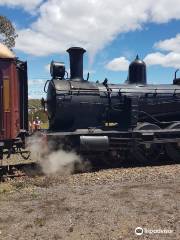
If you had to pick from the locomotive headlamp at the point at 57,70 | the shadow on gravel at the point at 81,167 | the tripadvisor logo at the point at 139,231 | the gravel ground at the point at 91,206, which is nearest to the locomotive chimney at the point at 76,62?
the locomotive headlamp at the point at 57,70

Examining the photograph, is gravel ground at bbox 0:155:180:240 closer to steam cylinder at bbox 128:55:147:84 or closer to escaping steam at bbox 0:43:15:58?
escaping steam at bbox 0:43:15:58

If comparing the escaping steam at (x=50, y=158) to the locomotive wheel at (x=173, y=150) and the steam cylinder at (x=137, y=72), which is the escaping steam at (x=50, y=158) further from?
the steam cylinder at (x=137, y=72)

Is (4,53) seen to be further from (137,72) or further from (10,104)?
(137,72)

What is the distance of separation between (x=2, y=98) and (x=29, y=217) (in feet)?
13.3

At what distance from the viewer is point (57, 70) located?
13.5 metres

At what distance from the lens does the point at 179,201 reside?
28.2 ft

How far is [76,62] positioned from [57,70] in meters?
0.69

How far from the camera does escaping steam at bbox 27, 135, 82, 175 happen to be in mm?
12000

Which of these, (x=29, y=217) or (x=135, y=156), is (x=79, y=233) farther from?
(x=135, y=156)

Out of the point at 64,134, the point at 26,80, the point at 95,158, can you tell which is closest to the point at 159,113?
the point at 95,158

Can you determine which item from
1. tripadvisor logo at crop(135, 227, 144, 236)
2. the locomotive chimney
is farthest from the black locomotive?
tripadvisor logo at crop(135, 227, 144, 236)

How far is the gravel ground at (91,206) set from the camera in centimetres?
680

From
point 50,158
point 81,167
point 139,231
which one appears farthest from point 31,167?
point 139,231

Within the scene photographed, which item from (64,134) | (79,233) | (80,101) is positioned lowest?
(79,233)
